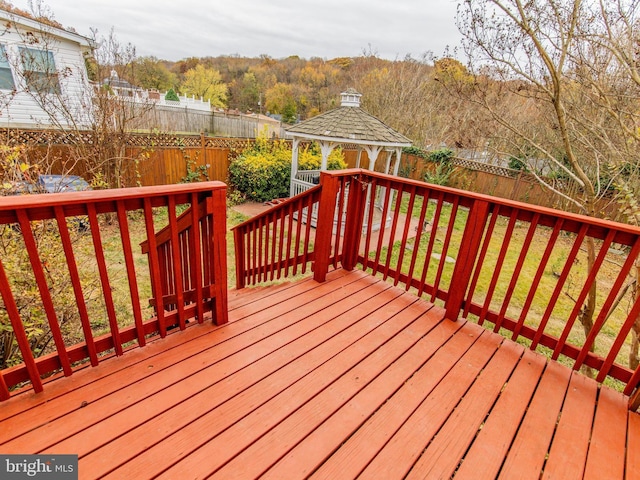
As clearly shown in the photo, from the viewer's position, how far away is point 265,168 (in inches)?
349

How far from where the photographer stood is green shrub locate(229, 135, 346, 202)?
887 centimetres

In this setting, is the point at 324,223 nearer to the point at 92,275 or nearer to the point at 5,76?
the point at 92,275

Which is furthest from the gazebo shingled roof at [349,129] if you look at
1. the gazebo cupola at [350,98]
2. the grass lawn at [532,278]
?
the grass lawn at [532,278]

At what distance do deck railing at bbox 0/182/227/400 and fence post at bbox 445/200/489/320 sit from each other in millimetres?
1760

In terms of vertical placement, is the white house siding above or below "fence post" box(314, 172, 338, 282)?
above

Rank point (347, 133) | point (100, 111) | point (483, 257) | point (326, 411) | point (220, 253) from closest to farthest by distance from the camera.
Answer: point (326, 411) < point (220, 253) < point (483, 257) < point (100, 111) < point (347, 133)

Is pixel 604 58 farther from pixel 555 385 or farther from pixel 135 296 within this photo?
pixel 135 296

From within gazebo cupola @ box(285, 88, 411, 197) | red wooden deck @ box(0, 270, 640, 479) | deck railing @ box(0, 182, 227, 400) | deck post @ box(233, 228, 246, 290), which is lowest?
deck post @ box(233, 228, 246, 290)

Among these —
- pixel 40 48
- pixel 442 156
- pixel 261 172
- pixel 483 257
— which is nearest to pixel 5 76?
pixel 40 48

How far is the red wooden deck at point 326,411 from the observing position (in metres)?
1.40

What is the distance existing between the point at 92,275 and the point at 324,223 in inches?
91.8

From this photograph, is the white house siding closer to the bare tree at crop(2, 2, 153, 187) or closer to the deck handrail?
the bare tree at crop(2, 2, 153, 187)

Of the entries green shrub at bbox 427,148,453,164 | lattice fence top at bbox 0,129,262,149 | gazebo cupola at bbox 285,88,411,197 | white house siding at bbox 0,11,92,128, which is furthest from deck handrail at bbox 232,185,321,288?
green shrub at bbox 427,148,453,164

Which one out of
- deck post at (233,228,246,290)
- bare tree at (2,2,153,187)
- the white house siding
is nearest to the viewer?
deck post at (233,228,246,290)
